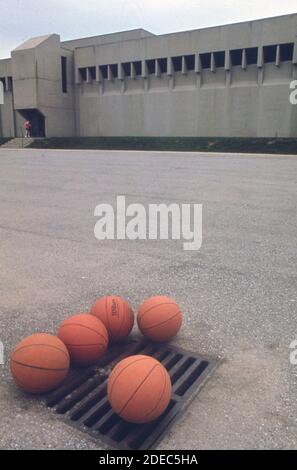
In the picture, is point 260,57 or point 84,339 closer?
point 84,339

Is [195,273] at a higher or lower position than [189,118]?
lower

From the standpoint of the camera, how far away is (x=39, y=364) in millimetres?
3207

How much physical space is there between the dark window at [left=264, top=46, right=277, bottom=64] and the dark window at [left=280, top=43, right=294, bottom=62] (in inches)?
40.2

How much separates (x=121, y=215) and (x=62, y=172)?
34.3 ft

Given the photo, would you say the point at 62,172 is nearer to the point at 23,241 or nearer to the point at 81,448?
the point at 23,241

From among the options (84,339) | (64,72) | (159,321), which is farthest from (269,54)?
(84,339)

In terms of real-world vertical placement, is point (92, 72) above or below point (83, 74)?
above

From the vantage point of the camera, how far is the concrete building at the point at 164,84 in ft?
159

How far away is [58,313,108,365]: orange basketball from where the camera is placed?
3.53m

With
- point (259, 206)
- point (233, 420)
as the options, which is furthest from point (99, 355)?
point (259, 206)

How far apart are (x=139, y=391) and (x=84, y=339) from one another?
0.88 meters

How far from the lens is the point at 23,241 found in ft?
25.2

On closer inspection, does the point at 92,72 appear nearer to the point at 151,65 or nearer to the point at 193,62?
the point at 151,65
